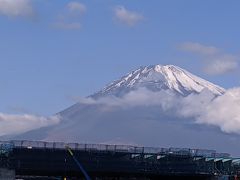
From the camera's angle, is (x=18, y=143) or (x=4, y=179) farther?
(x=18, y=143)

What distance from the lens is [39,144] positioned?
192 metres

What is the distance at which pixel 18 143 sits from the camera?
190375mm

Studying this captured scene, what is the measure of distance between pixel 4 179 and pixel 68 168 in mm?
20811

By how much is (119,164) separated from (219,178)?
25291 mm

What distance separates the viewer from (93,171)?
197375 mm

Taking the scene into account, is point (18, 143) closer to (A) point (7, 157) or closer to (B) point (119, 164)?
(A) point (7, 157)

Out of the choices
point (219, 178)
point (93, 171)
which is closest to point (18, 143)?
point (93, 171)

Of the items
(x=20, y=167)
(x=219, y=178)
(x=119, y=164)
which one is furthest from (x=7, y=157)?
(x=219, y=178)

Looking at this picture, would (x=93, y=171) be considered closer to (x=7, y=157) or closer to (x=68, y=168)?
(x=68, y=168)

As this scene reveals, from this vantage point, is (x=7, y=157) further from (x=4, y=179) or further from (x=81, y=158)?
(x=81, y=158)

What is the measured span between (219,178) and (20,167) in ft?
165

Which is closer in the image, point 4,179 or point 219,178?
point 4,179

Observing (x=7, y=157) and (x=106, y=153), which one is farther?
(x=106, y=153)

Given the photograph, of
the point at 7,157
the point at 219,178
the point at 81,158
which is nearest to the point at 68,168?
the point at 81,158
